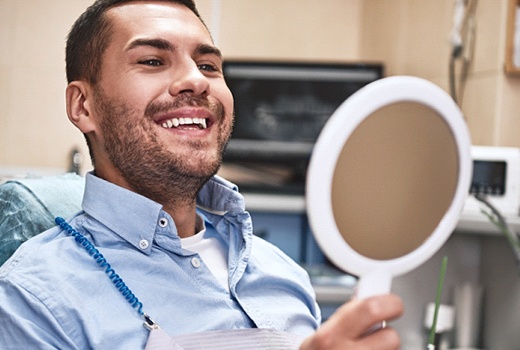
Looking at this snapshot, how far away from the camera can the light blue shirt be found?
0.99 m

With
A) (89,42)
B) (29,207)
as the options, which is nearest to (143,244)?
(29,207)

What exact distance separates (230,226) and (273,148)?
187 cm

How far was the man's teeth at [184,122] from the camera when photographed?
1155mm

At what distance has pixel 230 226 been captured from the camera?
1.35 meters

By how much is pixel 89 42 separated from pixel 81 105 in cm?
12

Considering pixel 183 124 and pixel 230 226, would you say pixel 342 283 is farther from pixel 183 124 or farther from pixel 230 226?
pixel 183 124

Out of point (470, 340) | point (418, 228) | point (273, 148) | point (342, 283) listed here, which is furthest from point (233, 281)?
point (273, 148)

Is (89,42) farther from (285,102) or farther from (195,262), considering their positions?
(285,102)

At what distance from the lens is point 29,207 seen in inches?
50.3

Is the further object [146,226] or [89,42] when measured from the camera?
[89,42]

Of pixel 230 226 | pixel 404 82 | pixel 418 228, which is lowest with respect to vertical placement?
pixel 230 226

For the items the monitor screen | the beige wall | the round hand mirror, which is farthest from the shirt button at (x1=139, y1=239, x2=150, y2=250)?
the monitor screen

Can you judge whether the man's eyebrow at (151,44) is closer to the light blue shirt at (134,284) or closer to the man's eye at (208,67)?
the man's eye at (208,67)

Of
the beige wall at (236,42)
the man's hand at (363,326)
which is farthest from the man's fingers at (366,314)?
the beige wall at (236,42)
